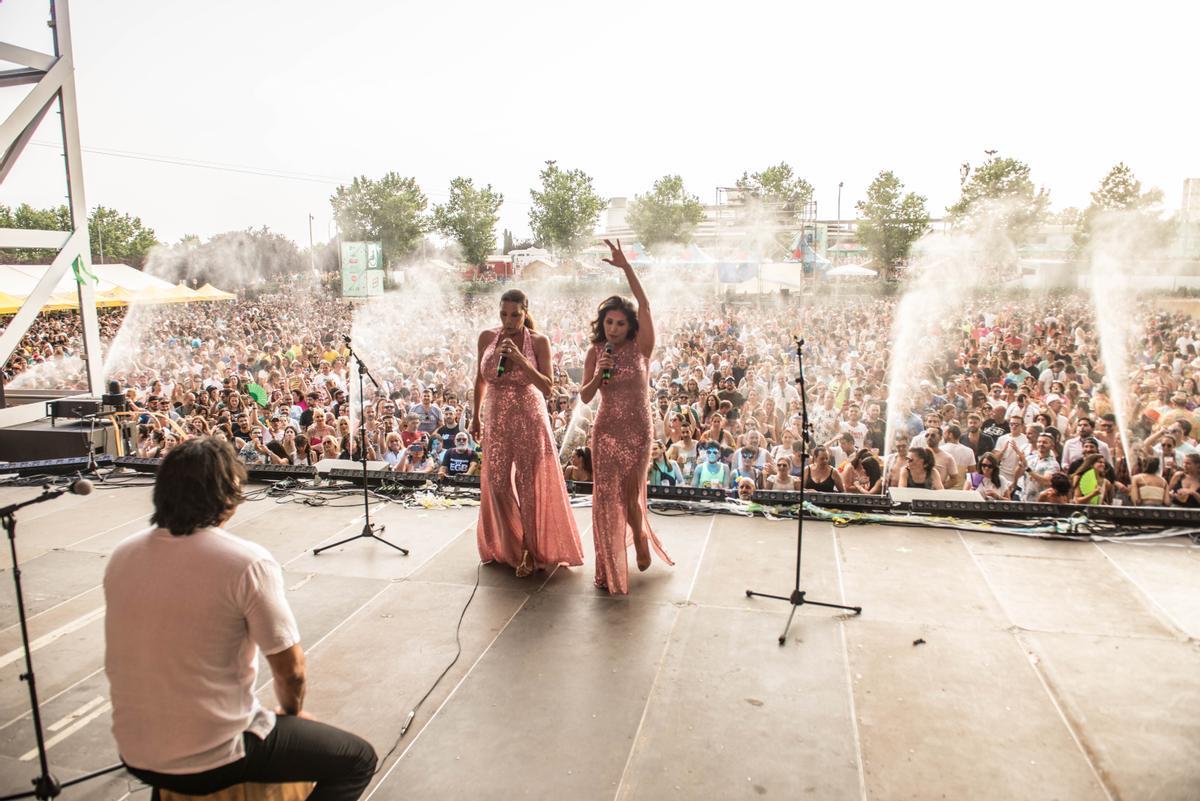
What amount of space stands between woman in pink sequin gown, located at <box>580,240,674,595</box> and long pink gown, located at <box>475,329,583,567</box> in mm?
353

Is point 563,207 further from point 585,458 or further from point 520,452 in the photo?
point 520,452

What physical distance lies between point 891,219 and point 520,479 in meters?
12.4

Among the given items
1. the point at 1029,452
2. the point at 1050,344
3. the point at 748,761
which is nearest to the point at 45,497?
the point at 748,761

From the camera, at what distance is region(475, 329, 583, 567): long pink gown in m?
4.33

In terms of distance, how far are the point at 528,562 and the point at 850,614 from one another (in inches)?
71.1

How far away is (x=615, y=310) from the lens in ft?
13.3

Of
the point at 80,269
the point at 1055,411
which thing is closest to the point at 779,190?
the point at 1055,411

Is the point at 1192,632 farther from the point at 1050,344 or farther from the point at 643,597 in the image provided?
the point at 1050,344

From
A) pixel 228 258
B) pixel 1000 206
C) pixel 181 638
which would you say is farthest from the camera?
pixel 228 258

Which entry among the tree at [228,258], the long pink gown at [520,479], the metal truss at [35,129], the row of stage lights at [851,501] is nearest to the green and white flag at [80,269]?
the metal truss at [35,129]

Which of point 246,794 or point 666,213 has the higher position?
point 666,213

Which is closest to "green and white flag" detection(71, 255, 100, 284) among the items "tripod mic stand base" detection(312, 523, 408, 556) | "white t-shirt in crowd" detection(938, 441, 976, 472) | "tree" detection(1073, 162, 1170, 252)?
"tripod mic stand base" detection(312, 523, 408, 556)

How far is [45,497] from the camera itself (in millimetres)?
2383

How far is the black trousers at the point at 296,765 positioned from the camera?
1817 mm
